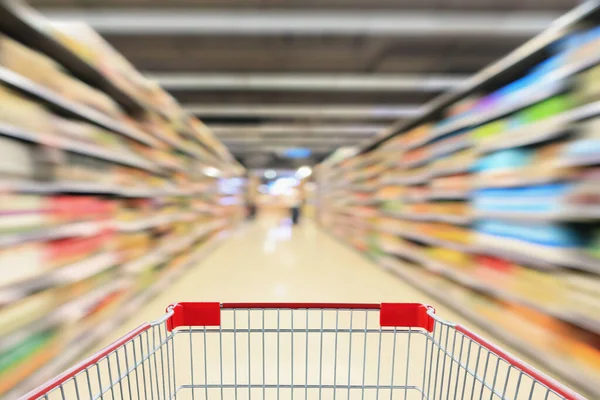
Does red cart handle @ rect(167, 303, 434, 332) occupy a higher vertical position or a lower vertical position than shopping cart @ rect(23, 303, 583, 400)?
higher

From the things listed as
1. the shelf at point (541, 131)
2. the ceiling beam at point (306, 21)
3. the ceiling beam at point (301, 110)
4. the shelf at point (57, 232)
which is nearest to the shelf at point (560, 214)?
the shelf at point (541, 131)

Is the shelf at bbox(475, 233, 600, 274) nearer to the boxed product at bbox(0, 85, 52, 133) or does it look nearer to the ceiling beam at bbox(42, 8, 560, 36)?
the ceiling beam at bbox(42, 8, 560, 36)

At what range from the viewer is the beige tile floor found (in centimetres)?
130

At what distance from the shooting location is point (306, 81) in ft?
13.9

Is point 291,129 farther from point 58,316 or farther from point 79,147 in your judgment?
point 58,316

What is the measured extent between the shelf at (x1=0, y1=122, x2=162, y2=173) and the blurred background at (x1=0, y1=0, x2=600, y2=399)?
1cm

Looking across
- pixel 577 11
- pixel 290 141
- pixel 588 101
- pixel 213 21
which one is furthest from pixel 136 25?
pixel 290 141

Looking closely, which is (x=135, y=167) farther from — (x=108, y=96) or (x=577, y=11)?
(x=577, y=11)

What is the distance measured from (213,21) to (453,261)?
11.2 feet

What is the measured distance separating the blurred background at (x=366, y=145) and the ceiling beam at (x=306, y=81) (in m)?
0.03

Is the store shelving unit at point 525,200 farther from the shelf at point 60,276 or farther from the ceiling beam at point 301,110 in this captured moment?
the shelf at point 60,276

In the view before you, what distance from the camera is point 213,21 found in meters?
2.88

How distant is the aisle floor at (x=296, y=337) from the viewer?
1.34 metres

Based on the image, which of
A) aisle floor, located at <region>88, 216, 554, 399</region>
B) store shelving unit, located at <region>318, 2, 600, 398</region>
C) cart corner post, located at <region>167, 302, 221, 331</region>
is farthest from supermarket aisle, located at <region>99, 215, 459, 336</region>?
cart corner post, located at <region>167, 302, 221, 331</region>
